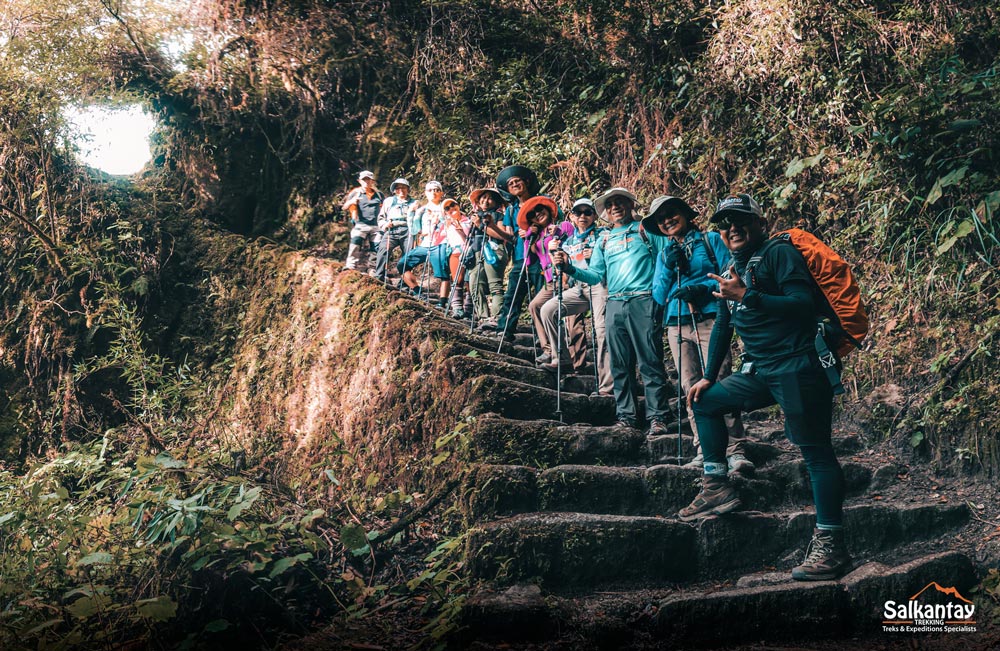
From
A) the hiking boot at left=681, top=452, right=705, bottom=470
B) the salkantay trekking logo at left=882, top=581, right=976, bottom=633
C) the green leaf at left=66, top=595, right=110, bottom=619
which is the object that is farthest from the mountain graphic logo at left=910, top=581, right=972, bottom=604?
the green leaf at left=66, top=595, right=110, bottom=619

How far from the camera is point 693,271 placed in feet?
17.9

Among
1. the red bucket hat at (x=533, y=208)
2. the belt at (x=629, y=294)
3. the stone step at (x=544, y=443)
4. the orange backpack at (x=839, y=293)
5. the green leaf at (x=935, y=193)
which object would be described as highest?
the red bucket hat at (x=533, y=208)

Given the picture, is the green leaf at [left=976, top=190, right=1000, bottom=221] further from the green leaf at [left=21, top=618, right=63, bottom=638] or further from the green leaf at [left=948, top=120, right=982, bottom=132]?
the green leaf at [left=21, top=618, right=63, bottom=638]

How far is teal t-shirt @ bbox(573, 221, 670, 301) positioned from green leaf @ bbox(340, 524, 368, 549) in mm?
2805

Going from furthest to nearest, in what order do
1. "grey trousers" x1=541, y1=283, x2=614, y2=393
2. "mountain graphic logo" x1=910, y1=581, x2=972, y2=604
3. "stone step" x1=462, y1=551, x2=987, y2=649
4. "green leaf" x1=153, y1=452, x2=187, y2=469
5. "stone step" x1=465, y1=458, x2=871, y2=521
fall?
"grey trousers" x1=541, y1=283, x2=614, y2=393 < "green leaf" x1=153, y1=452, x2=187, y2=469 < "stone step" x1=465, y1=458, x2=871, y2=521 < "mountain graphic logo" x1=910, y1=581, x2=972, y2=604 < "stone step" x1=462, y1=551, x2=987, y2=649

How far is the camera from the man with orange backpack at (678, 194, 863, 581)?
3877 millimetres

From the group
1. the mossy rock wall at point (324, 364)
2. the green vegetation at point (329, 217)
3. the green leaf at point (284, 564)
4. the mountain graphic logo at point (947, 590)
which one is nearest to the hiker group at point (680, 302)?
the mountain graphic logo at point (947, 590)

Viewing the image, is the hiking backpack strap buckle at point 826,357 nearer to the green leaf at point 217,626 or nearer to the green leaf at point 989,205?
the green leaf at point 989,205

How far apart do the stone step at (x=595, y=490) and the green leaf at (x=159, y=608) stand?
187cm

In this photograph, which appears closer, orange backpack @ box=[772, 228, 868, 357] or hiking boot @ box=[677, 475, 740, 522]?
orange backpack @ box=[772, 228, 868, 357]

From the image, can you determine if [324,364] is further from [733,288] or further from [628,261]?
[733,288]

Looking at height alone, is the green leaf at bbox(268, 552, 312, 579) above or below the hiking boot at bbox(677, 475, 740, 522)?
below

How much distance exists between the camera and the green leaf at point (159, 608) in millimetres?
4152

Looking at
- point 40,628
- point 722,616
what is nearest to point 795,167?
point 722,616
